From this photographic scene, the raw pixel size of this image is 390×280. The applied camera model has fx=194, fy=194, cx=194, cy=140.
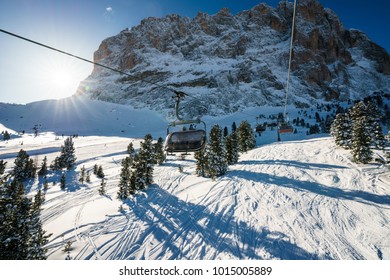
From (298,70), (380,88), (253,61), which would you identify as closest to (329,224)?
(253,61)

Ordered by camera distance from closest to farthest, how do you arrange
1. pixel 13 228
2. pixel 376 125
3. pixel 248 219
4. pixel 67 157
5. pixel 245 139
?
pixel 13 228 < pixel 248 219 < pixel 376 125 < pixel 245 139 < pixel 67 157

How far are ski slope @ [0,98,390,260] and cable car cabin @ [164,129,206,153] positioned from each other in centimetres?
582

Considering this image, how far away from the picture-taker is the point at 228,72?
177m

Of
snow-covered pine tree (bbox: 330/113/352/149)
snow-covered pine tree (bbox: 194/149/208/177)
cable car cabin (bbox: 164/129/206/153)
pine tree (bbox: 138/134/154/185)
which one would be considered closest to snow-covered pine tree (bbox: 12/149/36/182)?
pine tree (bbox: 138/134/154/185)

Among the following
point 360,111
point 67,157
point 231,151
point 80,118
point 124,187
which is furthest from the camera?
point 80,118

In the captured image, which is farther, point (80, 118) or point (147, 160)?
point (80, 118)

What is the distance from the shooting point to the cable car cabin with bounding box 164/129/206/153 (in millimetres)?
8688

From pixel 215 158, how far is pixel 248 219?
43.8ft

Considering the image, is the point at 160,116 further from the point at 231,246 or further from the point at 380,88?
the point at 380,88

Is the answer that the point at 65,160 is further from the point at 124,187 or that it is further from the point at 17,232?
the point at 17,232

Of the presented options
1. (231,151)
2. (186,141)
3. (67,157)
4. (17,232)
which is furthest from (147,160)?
(67,157)

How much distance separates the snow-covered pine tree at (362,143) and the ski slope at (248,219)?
45.6 inches

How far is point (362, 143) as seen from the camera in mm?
22719

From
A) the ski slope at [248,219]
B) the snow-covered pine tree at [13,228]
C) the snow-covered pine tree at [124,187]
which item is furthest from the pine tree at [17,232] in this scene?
the snow-covered pine tree at [124,187]
